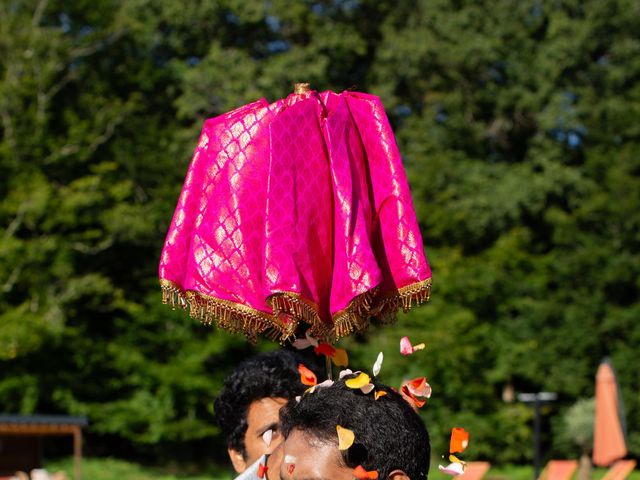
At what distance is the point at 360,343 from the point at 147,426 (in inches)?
204

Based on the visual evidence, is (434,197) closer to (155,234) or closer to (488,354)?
→ (488,354)

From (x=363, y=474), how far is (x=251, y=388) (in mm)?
1387

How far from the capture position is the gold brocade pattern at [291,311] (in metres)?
2.47

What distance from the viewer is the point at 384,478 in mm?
1841

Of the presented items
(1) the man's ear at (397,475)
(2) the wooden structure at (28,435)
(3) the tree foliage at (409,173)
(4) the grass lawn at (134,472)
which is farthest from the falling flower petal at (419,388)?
(3) the tree foliage at (409,173)

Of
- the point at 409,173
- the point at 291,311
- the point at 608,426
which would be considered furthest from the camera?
the point at 409,173

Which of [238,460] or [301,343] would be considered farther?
[238,460]

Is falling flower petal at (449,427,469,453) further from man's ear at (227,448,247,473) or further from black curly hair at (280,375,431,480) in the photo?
man's ear at (227,448,247,473)

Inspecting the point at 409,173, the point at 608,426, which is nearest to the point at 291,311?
the point at 608,426

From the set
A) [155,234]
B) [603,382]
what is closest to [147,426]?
[155,234]

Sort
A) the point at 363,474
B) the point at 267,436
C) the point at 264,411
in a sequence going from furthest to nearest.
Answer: the point at 264,411
the point at 267,436
the point at 363,474

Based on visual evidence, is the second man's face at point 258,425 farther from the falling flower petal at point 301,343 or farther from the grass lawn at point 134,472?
the grass lawn at point 134,472

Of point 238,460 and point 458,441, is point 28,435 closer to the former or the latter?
point 238,460

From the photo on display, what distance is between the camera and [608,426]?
1469 cm
